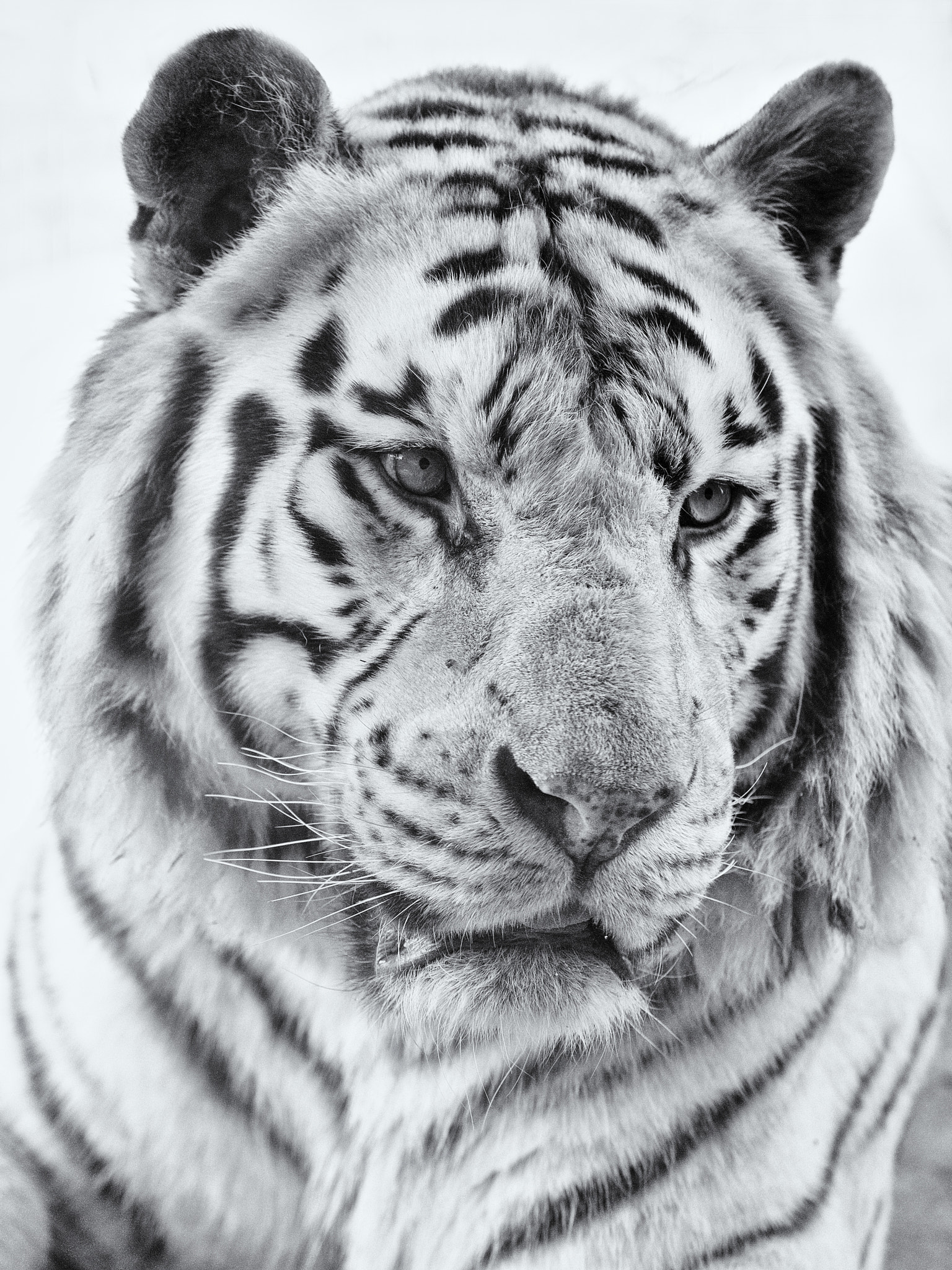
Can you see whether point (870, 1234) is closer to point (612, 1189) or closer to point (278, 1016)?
point (612, 1189)

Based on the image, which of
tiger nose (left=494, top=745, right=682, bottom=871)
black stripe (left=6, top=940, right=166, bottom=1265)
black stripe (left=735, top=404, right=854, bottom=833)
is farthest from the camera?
black stripe (left=6, top=940, right=166, bottom=1265)

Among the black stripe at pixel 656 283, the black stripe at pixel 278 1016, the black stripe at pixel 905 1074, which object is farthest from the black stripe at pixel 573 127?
the black stripe at pixel 905 1074

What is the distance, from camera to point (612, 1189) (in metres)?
0.82

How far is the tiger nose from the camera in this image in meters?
0.60

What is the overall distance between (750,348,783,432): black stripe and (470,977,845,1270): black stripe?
468mm

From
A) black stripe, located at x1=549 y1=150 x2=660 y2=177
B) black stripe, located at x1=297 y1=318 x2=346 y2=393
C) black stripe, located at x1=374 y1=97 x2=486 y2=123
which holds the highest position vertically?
black stripe, located at x1=374 y1=97 x2=486 y2=123

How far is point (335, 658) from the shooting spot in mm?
721

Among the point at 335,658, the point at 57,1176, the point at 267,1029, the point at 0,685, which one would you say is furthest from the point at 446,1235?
the point at 0,685

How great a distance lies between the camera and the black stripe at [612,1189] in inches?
32.0

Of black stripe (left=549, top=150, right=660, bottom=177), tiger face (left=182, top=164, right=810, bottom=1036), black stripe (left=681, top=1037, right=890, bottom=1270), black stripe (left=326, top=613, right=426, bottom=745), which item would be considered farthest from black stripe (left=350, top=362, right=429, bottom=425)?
black stripe (left=681, top=1037, right=890, bottom=1270)

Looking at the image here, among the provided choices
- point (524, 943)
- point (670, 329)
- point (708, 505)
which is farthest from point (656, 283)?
point (524, 943)

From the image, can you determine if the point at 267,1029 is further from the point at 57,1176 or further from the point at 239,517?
the point at 239,517

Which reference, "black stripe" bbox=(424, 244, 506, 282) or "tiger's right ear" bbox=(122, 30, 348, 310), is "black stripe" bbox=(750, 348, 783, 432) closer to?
"black stripe" bbox=(424, 244, 506, 282)

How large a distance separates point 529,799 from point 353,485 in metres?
0.23
